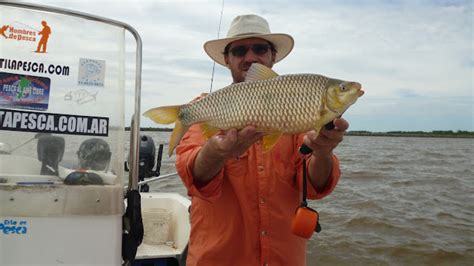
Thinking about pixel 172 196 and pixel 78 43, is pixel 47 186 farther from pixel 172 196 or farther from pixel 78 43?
pixel 172 196

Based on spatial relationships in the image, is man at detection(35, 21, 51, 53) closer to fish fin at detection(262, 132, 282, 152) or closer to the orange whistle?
fish fin at detection(262, 132, 282, 152)

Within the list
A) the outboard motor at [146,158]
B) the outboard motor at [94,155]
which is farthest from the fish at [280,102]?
the outboard motor at [146,158]

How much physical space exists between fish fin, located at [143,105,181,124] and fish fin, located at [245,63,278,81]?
20.3 inches

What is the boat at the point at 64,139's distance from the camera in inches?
97.7

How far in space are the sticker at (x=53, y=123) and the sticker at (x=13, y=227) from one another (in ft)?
1.86

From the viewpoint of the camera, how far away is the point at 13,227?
2.46m

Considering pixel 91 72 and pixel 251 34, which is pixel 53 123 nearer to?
pixel 91 72

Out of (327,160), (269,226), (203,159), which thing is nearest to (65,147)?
(203,159)

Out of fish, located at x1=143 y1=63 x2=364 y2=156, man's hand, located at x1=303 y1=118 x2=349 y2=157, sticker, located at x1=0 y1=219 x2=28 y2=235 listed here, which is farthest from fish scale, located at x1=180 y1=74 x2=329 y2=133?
sticker, located at x1=0 y1=219 x2=28 y2=235

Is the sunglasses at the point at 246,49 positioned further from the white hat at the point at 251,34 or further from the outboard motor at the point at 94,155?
the outboard motor at the point at 94,155

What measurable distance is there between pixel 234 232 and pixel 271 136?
2.27ft

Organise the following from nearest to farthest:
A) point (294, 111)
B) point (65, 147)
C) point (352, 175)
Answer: point (294, 111), point (65, 147), point (352, 175)

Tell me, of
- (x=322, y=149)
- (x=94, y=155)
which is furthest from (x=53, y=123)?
(x=322, y=149)

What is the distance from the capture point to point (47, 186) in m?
2.53
